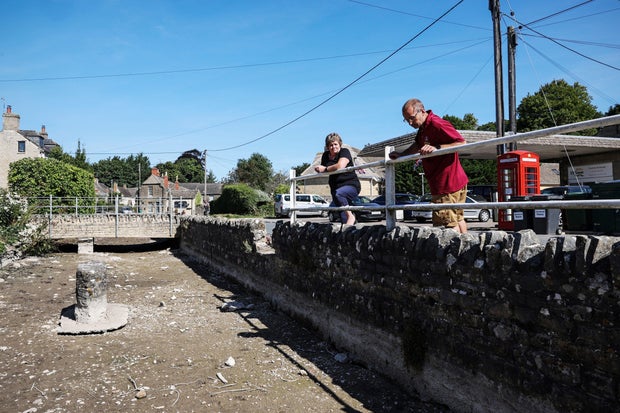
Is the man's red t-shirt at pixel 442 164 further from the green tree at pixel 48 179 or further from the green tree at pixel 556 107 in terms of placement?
the green tree at pixel 556 107

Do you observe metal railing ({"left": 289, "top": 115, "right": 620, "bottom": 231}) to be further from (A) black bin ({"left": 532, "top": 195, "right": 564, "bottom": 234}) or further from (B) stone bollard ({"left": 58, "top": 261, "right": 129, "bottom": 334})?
(A) black bin ({"left": 532, "top": 195, "right": 564, "bottom": 234})

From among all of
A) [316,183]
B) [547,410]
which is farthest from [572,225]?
[316,183]

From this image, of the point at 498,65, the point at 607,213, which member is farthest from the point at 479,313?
the point at 498,65

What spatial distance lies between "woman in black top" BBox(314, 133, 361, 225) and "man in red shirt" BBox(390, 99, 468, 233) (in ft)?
5.53

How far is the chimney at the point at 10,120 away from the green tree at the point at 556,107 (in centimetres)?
5033

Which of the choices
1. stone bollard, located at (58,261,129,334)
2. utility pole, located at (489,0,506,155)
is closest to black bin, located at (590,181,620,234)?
Result: utility pole, located at (489,0,506,155)

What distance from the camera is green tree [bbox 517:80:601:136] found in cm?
4203

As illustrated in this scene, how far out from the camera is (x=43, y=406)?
12.6ft

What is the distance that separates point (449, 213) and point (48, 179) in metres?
31.7

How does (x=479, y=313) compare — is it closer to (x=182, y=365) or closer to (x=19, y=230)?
(x=182, y=365)

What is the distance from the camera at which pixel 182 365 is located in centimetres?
488

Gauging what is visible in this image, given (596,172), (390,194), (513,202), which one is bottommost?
(513,202)

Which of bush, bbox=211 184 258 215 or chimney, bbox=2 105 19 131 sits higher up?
chimney, bbox=2 105 19 131

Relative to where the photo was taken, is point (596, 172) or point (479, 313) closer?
point (479, 313)
